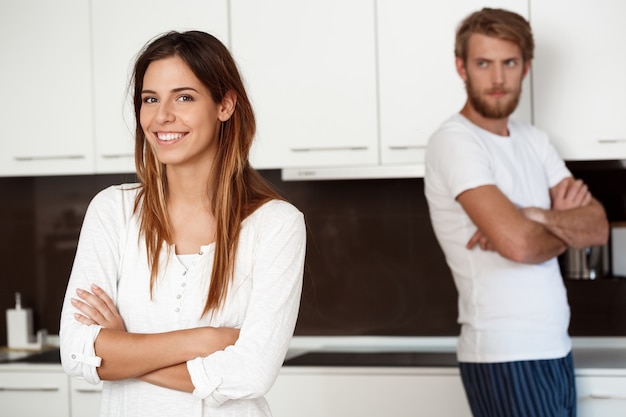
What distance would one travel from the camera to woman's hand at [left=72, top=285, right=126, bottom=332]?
179 centimetres

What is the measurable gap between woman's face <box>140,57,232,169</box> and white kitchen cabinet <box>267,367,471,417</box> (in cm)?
151

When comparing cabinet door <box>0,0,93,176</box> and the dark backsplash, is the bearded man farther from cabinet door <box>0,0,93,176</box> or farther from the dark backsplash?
cabinet door <box>0,0,93,176</box>

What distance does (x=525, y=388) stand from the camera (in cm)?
251

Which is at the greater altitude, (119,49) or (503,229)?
(119,49)

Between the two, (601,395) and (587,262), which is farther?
(587,262)

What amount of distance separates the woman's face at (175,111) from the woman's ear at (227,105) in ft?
0.12

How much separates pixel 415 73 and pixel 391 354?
1.08 metres

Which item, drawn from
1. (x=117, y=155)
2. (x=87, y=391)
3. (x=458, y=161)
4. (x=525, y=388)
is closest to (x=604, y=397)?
(x=525, y=388)

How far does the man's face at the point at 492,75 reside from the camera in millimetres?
2730

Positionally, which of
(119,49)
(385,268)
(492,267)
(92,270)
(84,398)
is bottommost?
(84,398)

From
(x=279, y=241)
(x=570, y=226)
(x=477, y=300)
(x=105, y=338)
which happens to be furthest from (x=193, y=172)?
(x=570, y=226)

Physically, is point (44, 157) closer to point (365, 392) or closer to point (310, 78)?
point (310, 78)

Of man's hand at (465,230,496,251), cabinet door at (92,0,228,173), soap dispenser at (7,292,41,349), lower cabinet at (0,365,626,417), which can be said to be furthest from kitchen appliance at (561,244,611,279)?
soap dispenser at (7,292,41,349)

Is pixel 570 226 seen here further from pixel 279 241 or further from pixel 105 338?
pixel 105 338
